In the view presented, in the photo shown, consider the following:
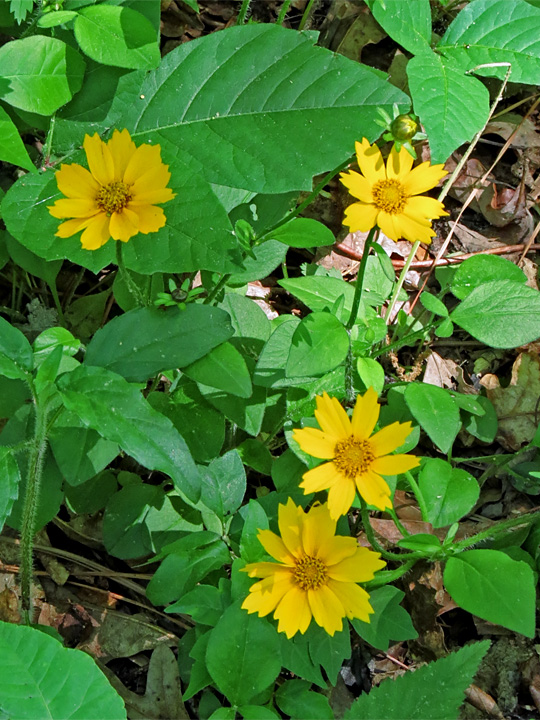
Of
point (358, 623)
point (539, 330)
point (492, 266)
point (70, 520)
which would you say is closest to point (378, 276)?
point (492, 266)

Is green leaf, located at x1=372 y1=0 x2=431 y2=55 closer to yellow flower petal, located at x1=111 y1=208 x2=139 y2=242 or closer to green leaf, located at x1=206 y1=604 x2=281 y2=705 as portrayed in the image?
yellow flower petal, located at x1=111 y1=208 x2=139 y2=242

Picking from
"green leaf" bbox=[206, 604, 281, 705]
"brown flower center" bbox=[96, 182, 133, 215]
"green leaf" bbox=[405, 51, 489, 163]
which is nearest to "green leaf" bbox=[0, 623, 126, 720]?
"green leaf" bbox=[206, 604, 281, 705]

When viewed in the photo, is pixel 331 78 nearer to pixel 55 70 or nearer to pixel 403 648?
pixel 55 70

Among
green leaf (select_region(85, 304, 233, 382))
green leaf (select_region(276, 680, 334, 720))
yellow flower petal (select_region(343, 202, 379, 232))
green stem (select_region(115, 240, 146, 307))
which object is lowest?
green leaf (select_region(276, 680, 334, 720))

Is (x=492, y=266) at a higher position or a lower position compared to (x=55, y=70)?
lower

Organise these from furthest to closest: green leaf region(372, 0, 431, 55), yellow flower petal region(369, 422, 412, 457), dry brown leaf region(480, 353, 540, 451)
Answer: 1. dry brown leaf region(480, 353, 540, 451)
2. green leaf region(372, 0, 431, 55)
3. yellow flower petal region(369, 422, 412, 457)

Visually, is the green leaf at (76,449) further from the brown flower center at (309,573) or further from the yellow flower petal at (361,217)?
the yellow flower petal at (361,217)
